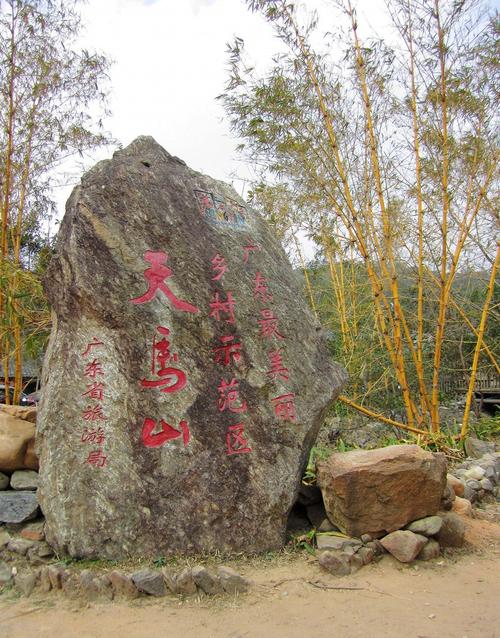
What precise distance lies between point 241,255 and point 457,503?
220 cm

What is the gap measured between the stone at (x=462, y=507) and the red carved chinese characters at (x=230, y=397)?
5.40ft

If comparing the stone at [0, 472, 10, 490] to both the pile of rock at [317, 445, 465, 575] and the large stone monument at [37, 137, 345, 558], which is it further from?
the pile of rock at [317, 445, 465, 575]

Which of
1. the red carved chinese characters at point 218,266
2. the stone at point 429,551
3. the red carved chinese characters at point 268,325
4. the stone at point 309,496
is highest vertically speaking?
the red carved chinese characters at point 218,266

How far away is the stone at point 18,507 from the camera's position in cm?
330

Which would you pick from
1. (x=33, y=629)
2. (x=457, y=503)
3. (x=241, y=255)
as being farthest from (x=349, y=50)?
(x=33, y=629)

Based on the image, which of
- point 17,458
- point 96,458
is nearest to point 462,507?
point 96,458

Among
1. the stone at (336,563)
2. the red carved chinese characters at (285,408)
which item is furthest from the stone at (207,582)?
the red carved chinese characters at (285,408)

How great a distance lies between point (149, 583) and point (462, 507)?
2166 mm

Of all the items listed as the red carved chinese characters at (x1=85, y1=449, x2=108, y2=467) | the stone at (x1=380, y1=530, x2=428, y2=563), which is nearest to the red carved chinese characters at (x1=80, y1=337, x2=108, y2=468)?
the red carved chinese characters at (x1=85, y1=449, x2=108, y2=467)

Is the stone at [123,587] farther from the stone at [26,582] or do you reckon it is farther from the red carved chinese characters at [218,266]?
the red carved chinese characters at [218,266]

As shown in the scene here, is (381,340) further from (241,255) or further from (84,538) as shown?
(84,538)

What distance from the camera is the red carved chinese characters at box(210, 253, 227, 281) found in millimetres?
3385

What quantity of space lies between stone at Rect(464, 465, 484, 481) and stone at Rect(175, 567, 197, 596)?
A: 2.54 m

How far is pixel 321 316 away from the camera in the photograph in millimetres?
7957
